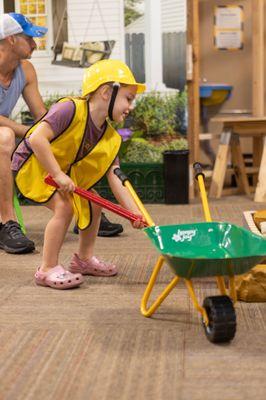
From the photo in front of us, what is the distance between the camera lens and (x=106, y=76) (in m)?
2.52

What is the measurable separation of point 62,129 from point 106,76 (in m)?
0.26

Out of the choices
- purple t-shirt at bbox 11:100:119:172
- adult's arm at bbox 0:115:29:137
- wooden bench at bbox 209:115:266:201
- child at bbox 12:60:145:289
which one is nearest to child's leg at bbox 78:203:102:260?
child at bbox 12:60:145:289

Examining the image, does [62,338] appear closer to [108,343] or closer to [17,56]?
[108,343]

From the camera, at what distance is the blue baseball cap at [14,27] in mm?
3410

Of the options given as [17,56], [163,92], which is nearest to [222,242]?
[17,56]

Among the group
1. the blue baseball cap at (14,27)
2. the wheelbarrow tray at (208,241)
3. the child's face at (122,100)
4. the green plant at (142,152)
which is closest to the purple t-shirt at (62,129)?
the child's face at (122,100)

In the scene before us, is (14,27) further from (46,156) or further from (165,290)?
(165,290)

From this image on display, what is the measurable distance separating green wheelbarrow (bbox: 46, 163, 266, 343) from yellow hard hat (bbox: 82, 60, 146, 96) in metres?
0.33

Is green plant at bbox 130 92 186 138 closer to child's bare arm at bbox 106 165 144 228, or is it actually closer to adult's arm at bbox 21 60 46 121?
adult's arm at bbox 21 60 46 121

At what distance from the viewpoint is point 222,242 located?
7.46 feet

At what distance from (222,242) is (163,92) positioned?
8.82ft

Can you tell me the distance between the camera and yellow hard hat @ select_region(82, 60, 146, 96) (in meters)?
2.51

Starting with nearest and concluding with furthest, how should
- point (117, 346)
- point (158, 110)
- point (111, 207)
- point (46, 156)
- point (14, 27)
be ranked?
1. point (117, 346)
2. point (111, 207)
3. point (46, 156)
4. point (14, 27)
5. point (158, 110)

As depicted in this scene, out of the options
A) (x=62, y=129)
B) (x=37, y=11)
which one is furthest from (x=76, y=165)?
(x=37, y=11)
